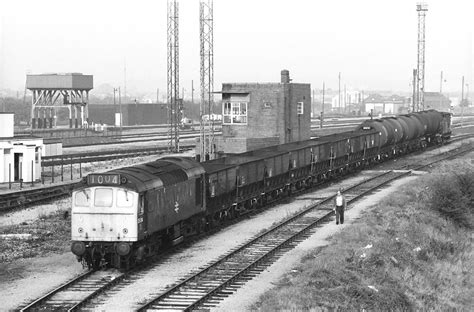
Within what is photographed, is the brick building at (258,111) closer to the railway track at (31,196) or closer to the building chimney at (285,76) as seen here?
the building chimney at (285,76)

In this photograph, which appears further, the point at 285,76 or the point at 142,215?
the point at 285,76

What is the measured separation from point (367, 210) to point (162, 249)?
1310 cm

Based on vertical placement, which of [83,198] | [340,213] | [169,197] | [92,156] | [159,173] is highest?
[159,173]

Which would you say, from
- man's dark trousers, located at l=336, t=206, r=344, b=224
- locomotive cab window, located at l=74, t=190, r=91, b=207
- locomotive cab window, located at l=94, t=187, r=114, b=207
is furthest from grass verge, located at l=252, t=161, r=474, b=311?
locomotive cab window, located at l=74, t=190, r=91, b=207

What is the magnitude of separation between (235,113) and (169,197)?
41741 millimetres

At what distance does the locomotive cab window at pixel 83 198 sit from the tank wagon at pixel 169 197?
1.2 inches

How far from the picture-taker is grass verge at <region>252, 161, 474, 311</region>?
21.2 metres

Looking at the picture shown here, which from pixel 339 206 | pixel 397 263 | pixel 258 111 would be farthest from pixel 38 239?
pixel 258 111

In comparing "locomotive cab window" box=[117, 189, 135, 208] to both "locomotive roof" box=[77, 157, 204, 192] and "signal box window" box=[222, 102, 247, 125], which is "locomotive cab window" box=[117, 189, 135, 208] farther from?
"signal box window" box=[222, 102, 247, 125]

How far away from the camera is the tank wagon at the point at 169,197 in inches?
911

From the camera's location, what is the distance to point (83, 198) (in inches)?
922

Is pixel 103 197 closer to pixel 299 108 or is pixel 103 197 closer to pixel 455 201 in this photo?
pixel 455 201

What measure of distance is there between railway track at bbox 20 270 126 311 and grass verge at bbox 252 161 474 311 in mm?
4482

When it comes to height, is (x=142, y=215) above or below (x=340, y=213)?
above
